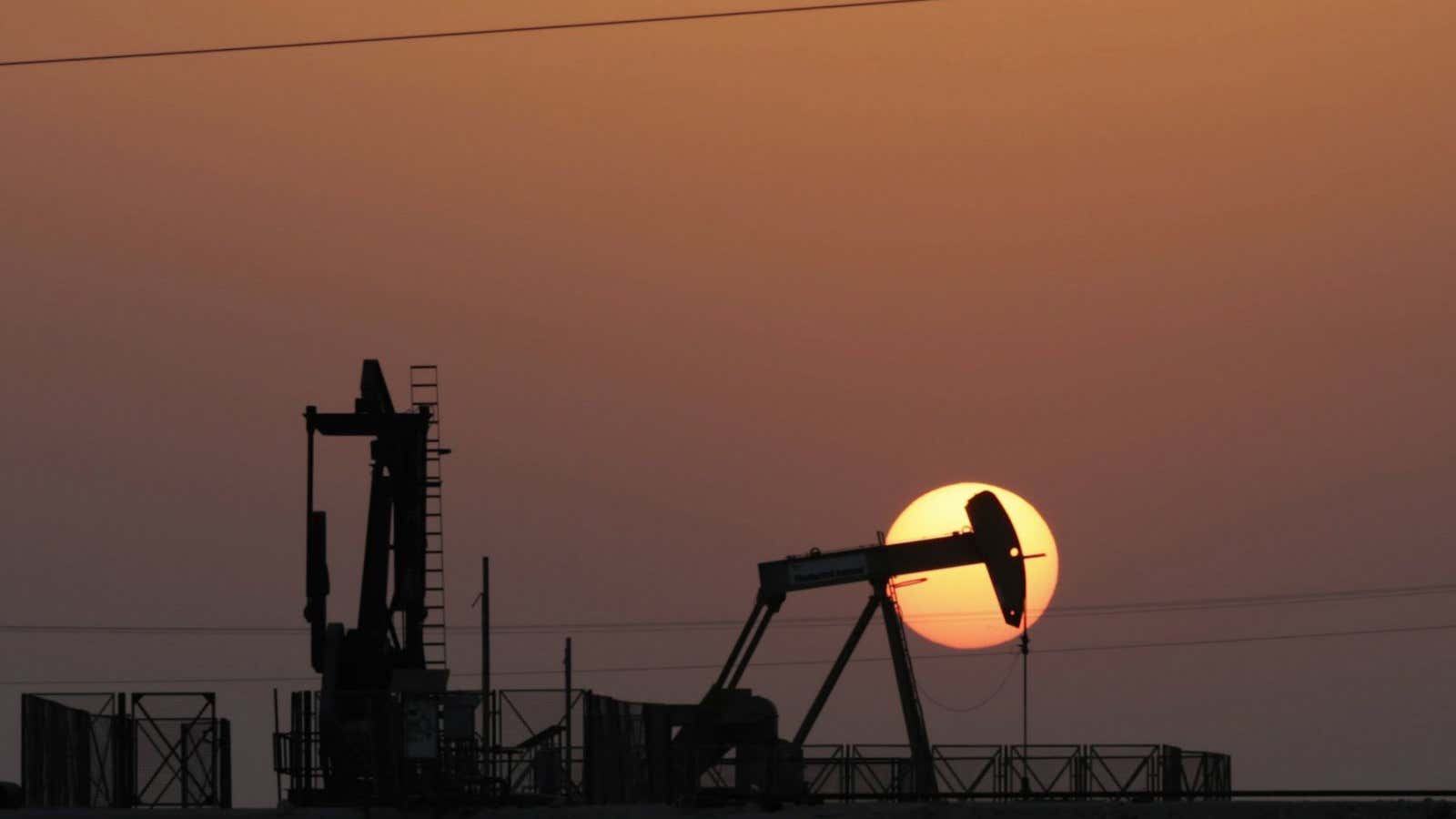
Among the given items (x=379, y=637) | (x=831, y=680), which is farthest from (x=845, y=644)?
(x=379, y=637)

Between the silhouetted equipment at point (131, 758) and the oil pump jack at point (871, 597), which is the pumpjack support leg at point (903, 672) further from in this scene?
the silhouetted equipment at point (131, 758)

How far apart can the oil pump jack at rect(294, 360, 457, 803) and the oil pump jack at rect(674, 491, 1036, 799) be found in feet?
20.1

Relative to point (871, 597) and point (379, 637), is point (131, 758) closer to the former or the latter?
point (379, 637)

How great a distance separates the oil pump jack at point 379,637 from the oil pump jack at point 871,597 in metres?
6.12

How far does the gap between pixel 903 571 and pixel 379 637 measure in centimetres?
1103

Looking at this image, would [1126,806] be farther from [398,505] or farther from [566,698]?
[398,505]

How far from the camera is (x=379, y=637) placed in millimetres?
34969

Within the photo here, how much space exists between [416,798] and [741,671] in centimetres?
1308

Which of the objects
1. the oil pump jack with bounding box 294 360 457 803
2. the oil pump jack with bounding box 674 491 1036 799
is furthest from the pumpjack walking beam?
the oil pump jack with bounding box 294 360 457 803

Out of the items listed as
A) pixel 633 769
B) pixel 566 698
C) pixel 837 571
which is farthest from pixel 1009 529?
pixel 566 698

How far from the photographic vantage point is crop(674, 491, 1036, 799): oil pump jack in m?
41.0

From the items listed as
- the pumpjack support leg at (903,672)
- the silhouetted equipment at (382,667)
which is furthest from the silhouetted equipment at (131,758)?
the pumpjack support leg at (903,672)

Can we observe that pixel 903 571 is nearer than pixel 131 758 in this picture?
No

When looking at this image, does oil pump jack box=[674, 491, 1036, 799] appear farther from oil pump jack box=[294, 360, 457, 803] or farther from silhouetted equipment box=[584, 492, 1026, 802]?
oil pump jack box=[294, 360, 457, 803]
